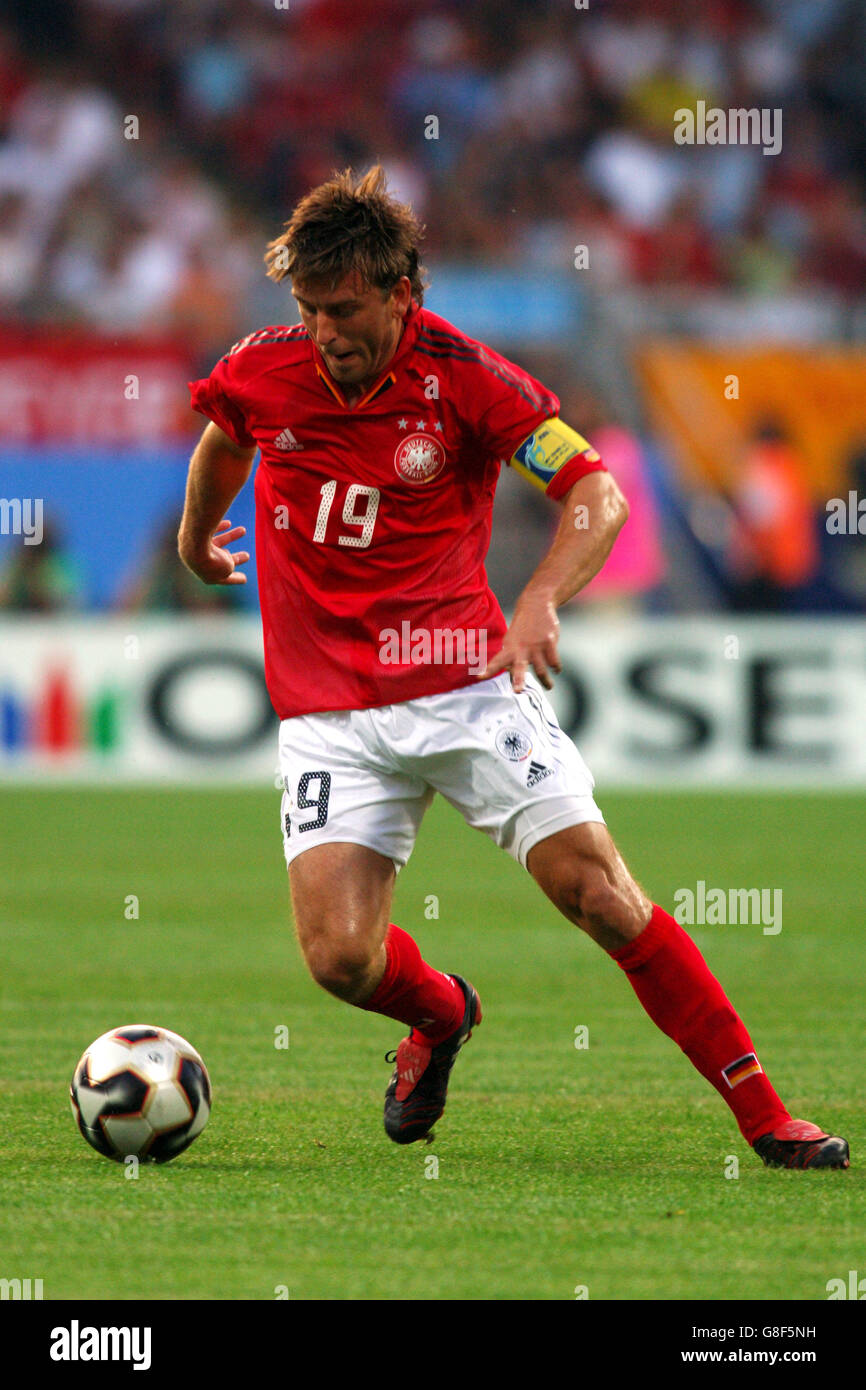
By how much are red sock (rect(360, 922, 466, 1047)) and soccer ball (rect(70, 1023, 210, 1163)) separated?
18.5 inches

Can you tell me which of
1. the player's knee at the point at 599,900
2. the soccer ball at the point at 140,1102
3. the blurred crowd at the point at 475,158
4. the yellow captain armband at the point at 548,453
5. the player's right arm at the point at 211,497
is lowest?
the soccer ball at the point at 140,1102

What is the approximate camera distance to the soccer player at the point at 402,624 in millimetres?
4445

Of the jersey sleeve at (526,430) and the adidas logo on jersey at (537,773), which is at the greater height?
the jersey sleeve at (526,430)

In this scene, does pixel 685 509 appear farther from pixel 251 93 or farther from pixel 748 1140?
pixel 748 1140

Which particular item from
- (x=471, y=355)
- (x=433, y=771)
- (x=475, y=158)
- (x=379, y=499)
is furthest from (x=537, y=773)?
(x=475, y=158)

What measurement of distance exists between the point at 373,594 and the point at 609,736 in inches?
374

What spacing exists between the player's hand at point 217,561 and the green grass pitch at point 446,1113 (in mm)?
1398

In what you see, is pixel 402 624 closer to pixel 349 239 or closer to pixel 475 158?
pixel 349 239

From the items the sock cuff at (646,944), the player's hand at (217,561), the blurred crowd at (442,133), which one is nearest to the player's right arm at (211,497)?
the player's hand at (217,561)

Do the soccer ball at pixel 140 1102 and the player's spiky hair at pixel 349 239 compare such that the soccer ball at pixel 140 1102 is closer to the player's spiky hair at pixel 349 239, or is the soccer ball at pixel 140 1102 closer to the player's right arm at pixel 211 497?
the player's right arm at pixel 211 497

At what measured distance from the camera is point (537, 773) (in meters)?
4.51

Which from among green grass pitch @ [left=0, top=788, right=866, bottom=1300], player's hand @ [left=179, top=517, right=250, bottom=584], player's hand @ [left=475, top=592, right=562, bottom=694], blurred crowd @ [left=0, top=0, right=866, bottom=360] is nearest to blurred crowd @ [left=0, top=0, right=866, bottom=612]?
blurred crowd @ [left=0, top=0, right=866, bottom=360]

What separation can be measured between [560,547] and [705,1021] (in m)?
1.12

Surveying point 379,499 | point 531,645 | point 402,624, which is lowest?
point 531,645
